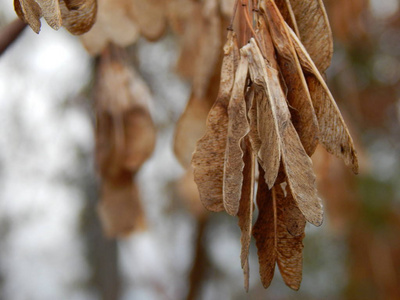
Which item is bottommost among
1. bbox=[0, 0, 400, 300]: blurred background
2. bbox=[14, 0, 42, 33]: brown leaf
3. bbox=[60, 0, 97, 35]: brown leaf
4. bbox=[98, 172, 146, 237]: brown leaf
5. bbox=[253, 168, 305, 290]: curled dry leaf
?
bbox=[0, 0, 400, 300]: blurred background

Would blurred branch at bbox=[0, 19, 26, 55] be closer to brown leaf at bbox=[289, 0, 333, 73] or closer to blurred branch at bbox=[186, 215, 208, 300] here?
brown leaf at bbox=[289, 0, 333, 73]

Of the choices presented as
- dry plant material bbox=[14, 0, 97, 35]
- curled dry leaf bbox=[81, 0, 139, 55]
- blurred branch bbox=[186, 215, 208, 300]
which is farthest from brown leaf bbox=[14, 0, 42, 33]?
blurred branch bbox=[186, 215, 208, 300]

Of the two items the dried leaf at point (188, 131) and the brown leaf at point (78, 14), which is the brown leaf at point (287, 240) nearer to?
the brown leaf at point (78, 14)

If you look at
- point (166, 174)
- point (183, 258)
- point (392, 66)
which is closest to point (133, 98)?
point (392, 66)

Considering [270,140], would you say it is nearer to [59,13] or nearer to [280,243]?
[280,243]

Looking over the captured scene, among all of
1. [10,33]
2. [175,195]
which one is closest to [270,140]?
[10,33]

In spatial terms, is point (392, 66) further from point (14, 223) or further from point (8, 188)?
point (14, 223)
